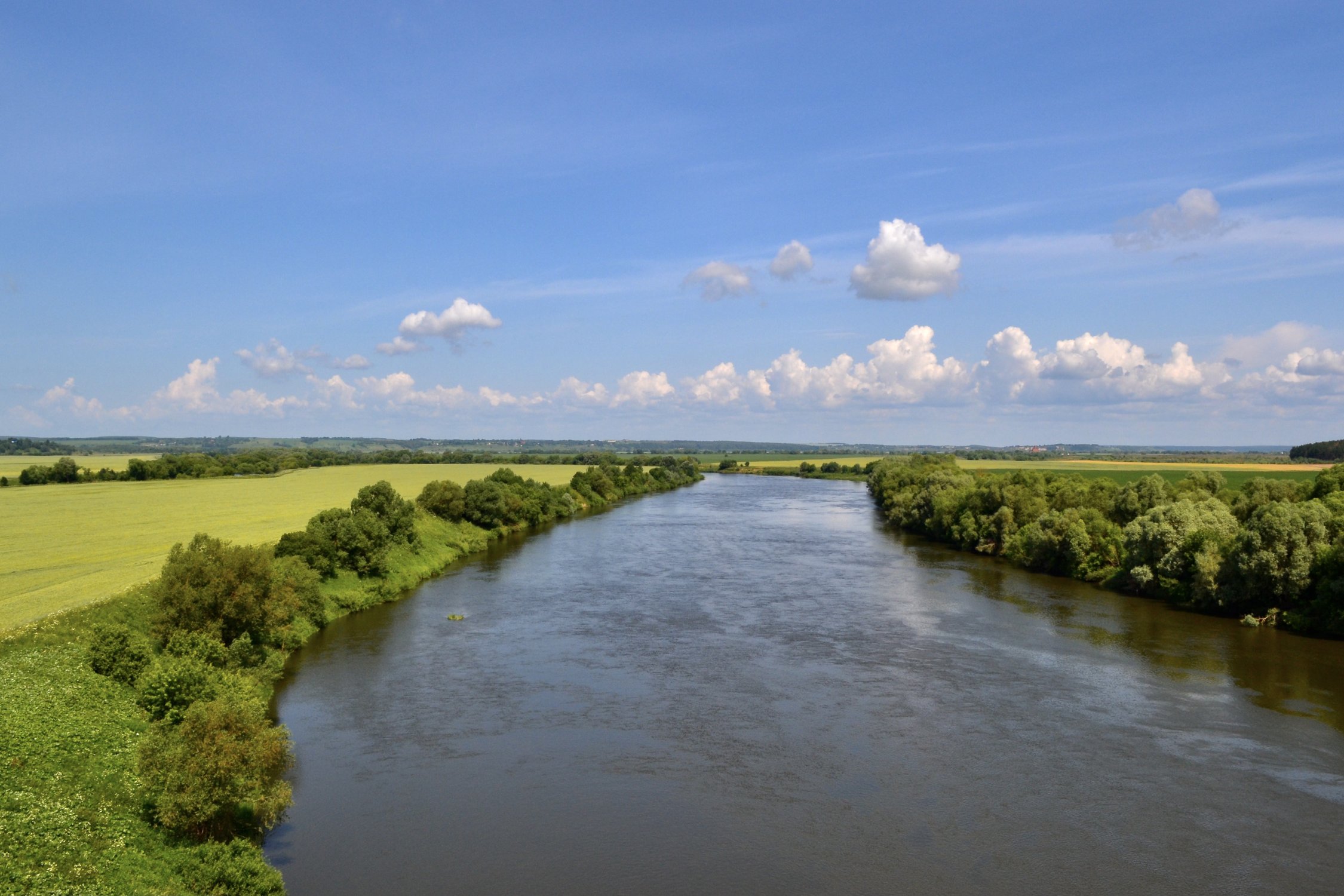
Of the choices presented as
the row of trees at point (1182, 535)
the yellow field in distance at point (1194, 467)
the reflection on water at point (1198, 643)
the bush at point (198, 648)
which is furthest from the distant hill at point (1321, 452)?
the bush at point (198, 648)

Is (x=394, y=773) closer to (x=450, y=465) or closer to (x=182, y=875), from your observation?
(x=182, y=875)

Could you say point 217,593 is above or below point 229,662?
above

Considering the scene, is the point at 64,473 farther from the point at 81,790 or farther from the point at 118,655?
the point at 81,790

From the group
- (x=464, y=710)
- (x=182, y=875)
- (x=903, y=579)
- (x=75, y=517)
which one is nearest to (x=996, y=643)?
(x=903, y=579)

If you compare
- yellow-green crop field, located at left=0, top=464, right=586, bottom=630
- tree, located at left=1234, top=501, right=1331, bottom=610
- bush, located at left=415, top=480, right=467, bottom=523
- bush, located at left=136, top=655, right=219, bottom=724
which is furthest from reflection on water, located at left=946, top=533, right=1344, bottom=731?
yellow-green crop field, located at left=0, top=464, right=586, bottom=630

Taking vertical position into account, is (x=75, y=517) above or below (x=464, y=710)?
above

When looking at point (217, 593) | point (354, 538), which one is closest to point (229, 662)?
point (217, 593)
